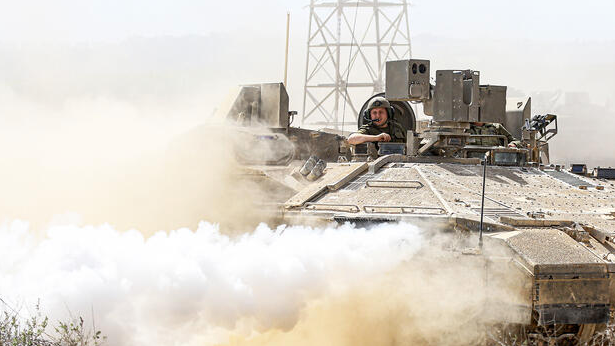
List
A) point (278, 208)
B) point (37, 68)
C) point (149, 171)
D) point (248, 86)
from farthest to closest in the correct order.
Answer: point (37, 68) < point (248, 86) < point (149, 171) < point (278, 208)

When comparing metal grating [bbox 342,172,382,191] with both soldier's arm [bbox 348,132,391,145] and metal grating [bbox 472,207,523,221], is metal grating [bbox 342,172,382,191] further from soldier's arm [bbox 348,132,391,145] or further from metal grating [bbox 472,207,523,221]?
soldier's arm [bbox 348,132,391,145]

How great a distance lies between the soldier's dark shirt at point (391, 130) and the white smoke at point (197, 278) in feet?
13.9

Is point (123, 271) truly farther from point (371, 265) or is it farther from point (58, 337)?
point (371, 265)

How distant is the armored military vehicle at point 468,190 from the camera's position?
8055 mm

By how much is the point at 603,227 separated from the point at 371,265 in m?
2.58

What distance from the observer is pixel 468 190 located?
1029 centimetres

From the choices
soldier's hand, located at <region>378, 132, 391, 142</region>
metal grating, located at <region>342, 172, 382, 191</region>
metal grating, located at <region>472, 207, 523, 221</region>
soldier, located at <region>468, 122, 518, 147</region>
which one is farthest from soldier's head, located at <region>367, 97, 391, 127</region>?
metal grating, located at <region>472, 207, 523, 221</region>

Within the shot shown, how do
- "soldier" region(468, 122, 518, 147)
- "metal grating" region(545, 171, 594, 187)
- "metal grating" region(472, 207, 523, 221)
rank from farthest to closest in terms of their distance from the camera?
"soldier" region(468, 122, 518, 147)
"metal grating" region(545, 171, 594, 187)
"metal grating" region(472, 207, 523, 221)

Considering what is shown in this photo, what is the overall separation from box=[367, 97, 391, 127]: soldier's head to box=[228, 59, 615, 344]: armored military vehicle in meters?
0.22

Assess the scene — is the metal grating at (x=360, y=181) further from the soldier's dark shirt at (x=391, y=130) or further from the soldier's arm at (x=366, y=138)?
the soldier's dark shirt at (x=391, y=130)

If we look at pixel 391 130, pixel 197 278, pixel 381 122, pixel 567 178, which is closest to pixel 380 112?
pixel 381 122

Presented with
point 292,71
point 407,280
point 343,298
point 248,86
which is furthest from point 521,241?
point 292,71

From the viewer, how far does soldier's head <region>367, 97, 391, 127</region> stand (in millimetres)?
13477

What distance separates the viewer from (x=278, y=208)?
402 inches
